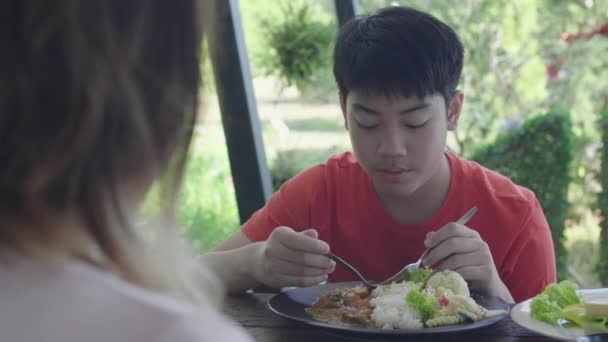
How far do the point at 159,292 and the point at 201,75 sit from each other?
0.49ft

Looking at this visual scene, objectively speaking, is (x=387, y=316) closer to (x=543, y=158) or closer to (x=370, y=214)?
(x=370, y=214)

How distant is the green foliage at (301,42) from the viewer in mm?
3791

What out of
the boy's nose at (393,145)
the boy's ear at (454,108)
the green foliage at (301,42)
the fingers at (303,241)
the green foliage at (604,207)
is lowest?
the green foliage at (604,207)

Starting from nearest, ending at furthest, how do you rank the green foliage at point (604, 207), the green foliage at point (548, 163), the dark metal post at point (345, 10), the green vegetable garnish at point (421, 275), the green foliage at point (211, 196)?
the green vegetable garnish at point (421, 275) < the dark metal post at point (345, 10) < the green foliage at point (604, 207) < the green foliage at point (548, 163) < the green foliage at point (211, 196)

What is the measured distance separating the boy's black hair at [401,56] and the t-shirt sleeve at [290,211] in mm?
259

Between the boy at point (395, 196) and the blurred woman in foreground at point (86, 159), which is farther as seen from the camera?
the boy at point (395, 196)

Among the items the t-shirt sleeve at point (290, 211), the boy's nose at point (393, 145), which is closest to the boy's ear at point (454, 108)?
the boy's nose at point (393, 145)

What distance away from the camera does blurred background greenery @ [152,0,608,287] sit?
382 cm

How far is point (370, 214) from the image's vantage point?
215 cm

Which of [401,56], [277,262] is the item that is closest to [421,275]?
[277,262]

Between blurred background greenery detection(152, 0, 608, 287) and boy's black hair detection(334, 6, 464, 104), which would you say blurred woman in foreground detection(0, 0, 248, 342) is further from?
blurred background greenery detection(152, 0, 608, 287)

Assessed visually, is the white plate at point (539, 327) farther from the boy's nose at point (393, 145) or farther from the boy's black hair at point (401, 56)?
the boy's black hair at point (401, 56)

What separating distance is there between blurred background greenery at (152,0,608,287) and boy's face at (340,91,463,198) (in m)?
1.45

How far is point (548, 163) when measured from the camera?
3.84m
